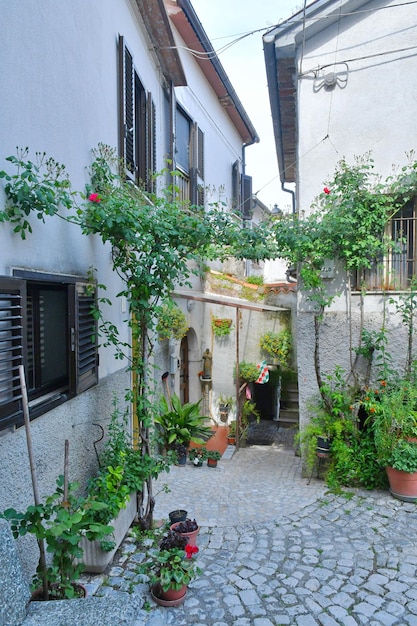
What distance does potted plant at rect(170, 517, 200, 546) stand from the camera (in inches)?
190

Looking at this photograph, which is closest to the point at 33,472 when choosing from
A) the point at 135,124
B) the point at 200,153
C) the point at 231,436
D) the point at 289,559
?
the point at 289,559

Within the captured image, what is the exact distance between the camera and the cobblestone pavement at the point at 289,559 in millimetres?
3836

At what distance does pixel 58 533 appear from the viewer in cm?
290

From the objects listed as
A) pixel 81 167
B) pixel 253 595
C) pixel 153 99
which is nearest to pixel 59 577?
pixel 253 595

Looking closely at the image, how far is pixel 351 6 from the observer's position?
7004 millimetres

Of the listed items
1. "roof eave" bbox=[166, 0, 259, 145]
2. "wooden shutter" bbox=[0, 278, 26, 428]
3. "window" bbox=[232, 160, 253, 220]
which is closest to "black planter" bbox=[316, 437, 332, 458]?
"wooden shutter" bbox=[0, 278, 26, 428]

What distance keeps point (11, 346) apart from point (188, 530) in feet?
10.0

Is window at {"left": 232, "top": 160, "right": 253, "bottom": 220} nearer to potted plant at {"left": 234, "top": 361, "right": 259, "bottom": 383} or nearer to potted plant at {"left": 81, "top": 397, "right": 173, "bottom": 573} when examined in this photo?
potted plant at {"left": 234, "top": 361, "right": 259, "bottom": 383}

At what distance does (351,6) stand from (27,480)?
8214mm

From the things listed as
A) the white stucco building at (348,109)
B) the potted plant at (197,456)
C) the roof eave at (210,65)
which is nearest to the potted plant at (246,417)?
the potted plant at (197,456)

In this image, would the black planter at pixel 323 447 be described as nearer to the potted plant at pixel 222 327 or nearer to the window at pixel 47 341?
the window at pixel 47 341

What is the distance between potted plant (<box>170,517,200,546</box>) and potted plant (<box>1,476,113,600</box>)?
1420 mm

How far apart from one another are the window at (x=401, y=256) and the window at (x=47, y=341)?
4692 mm

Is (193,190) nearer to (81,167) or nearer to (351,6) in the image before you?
(351,6)
